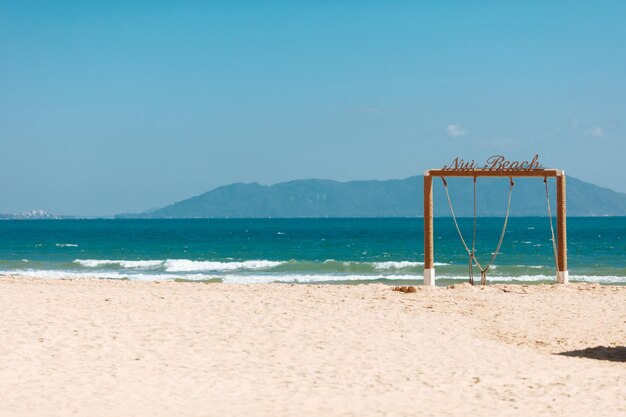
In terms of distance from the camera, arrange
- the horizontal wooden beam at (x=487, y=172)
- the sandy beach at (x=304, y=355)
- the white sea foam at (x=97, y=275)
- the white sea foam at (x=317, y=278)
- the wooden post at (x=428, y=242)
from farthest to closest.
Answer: the white sea foam at (x=97, y=275), the white sea foam at (x=317, y=278), the wooden post at (x=428, y=242), the horizontal wooden beam at (x=487, y=172), the sandy beach at (x=304, y=355)

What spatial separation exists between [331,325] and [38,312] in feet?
13.8

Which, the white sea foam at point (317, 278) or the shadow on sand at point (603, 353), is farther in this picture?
the white sea foam at point (317, 278)

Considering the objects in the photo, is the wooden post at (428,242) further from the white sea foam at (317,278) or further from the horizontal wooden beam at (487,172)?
the white sea foam at (317,278)

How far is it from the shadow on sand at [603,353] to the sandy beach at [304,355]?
0.02 metres

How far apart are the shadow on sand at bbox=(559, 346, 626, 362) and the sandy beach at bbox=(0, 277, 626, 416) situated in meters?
0.02

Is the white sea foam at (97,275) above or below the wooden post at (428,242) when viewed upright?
below

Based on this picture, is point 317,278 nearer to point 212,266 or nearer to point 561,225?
point 212,266

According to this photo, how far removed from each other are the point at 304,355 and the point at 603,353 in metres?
3.93

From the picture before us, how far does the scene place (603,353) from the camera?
11023mm

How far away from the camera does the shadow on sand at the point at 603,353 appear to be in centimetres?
1069

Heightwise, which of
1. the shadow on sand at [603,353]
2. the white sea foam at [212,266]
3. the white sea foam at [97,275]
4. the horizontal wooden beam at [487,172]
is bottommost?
the shadow on sand at [603,353]

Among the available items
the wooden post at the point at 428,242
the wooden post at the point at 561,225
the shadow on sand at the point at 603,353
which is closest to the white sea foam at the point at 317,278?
the wooden post at the point at 561,225

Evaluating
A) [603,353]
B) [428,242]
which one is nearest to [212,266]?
[428,242]

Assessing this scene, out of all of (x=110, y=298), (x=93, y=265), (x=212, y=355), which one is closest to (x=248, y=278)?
(x=93, y=265)
